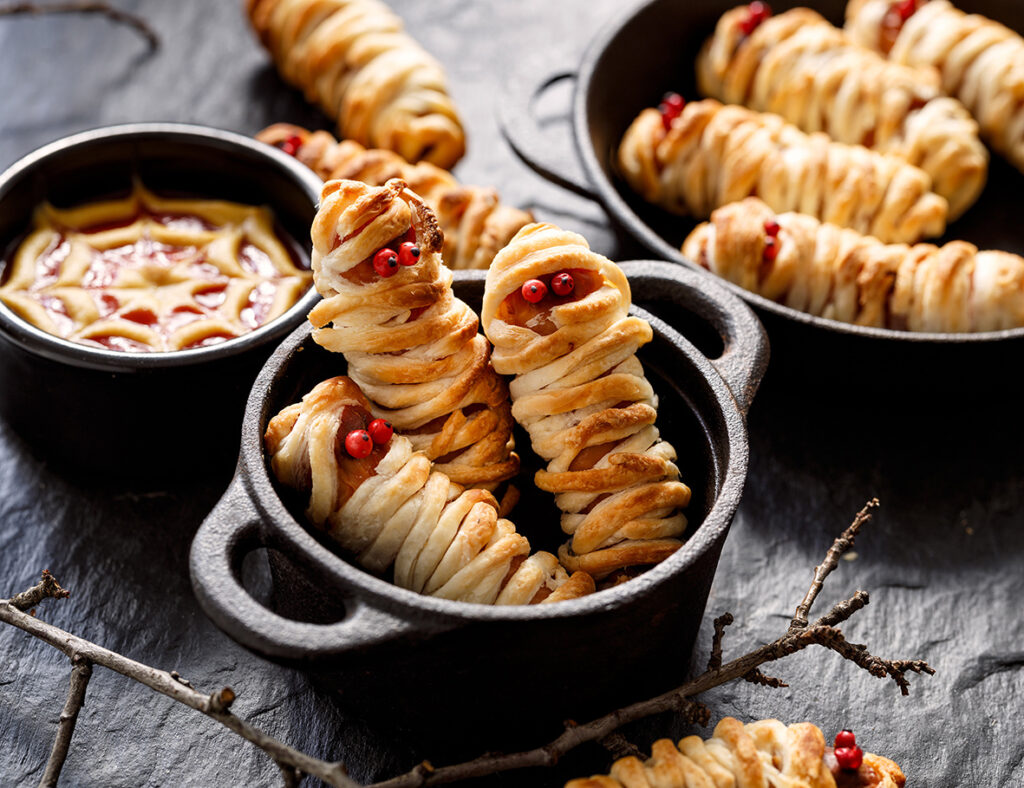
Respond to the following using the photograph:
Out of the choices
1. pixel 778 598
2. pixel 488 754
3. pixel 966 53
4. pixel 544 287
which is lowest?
pixel 778 598

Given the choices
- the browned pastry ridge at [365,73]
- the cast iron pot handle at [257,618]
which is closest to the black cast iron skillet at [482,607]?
the cast iron pot handle at [257,618]

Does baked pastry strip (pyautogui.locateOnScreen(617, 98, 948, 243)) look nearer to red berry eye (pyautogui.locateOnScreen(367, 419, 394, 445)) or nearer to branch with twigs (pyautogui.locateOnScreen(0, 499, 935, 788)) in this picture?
branch with twigs (pyautogui.locateOnScreen(0, 499, 935, 788))

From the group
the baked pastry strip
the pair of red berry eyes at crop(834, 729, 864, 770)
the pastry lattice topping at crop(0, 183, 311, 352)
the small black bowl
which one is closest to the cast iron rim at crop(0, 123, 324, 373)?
the small black bowl

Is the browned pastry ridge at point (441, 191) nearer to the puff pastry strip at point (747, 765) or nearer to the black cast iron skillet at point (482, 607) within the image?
the black cast iron skillet at point (482, 607)

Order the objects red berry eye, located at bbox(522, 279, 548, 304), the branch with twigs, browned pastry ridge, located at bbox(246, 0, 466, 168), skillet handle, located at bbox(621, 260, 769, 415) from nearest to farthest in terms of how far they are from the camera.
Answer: the branch with twigs, red berry eye, located at bbox(522, 279, 548, 304), skillet handle, located at bbox(621, 260, 769, 415), browned pastry ridge, located at bbox(246, 0, 466, 168)

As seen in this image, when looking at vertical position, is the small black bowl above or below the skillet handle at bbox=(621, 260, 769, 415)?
below

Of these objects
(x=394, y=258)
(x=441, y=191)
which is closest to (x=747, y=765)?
(x=394, y=258)

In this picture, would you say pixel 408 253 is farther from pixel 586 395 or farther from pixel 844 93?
pixel 844 93
